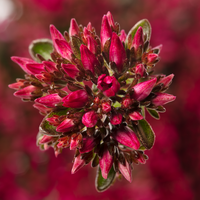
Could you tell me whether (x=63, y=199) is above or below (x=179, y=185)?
above

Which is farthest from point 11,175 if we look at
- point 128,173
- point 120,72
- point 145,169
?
point 120,72

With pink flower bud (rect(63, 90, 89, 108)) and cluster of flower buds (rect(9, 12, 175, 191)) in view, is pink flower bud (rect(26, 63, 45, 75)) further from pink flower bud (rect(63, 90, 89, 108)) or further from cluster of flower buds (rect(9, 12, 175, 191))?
pink flower bud (rect(63, 90, 89, 108))

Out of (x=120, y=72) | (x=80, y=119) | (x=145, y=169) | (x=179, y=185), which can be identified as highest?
(x=120, y=72)

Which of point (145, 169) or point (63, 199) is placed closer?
point (63, 199)

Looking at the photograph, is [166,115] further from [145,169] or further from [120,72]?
[120,72]

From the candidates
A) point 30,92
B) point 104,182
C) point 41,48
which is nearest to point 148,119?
point 104,182

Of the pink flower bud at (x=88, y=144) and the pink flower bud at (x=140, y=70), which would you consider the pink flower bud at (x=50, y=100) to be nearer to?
the pink flower bud at (x=88, y=144)
